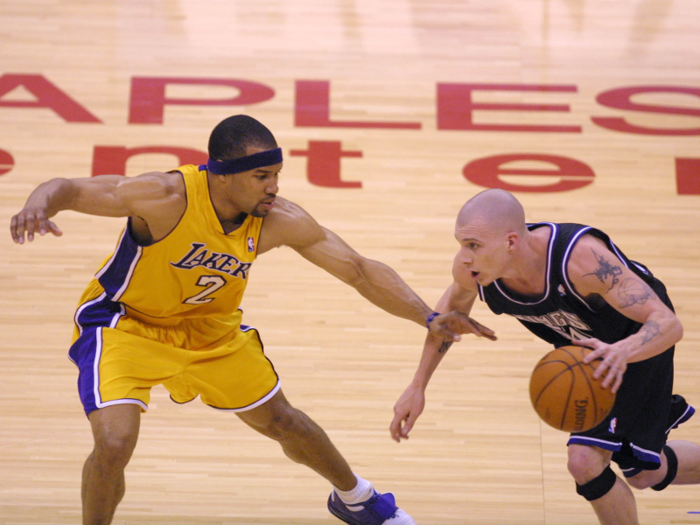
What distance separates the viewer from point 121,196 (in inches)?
149

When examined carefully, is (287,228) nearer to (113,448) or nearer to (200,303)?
(200,303)

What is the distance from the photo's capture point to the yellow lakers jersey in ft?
13.0

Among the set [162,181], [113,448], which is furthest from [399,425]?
[162,181]

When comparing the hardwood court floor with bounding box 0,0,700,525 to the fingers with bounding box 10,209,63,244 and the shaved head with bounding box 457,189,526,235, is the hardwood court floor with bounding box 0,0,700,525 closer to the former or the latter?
the shaved head with bounding box 457,189,526,235

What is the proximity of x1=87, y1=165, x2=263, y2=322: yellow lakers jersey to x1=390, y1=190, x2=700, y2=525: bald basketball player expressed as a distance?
99 centimetres

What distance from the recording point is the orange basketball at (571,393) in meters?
3.45

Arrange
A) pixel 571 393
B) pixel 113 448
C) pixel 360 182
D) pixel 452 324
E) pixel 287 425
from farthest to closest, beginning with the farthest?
pixel 360 182 → pixel 287 425 → pixel 452 324 → pixel 113 448 → pixel 571 393

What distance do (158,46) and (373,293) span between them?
4.56 m

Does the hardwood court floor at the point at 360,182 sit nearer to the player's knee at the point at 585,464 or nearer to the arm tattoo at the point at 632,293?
the player's knee at the point at 585,464

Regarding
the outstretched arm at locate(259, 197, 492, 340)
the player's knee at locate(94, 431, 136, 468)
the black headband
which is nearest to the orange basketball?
the outstretched arm at locate(259, 197, 492, 340)

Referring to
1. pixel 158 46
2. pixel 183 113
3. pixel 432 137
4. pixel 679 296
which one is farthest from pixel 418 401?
pixel 158 46

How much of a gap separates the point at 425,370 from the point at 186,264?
1204 millimetres

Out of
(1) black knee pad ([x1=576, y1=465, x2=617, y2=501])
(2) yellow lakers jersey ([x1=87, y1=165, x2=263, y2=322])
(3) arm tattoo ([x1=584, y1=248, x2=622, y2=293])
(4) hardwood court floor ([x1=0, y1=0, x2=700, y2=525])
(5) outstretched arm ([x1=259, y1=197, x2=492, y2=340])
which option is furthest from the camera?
(4) hardwood court floor ([x1=0, y1=0, x2=700, y2=525])

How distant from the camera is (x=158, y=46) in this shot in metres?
7.97
